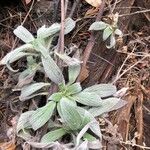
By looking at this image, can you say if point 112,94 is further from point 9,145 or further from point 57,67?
point 9,145

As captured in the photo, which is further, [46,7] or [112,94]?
[46,7]

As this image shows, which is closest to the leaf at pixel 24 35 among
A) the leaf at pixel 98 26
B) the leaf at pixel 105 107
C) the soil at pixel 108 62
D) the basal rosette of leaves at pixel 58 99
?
the basal rosette of leaves at pixel 58 99

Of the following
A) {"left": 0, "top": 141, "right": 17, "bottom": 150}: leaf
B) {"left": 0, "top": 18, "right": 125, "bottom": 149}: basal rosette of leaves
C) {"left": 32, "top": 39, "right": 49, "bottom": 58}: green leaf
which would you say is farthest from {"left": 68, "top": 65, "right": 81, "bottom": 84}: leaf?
{"left": 0, "top": 141, "right": 17, "bottom": 150}: leaf

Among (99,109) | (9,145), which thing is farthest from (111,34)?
(9,145)

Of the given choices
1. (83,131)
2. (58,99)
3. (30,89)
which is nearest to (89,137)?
(83,131)

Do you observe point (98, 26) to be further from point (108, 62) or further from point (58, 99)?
point (58, 99)

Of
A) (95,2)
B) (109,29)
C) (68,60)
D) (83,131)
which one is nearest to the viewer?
(83,131)
